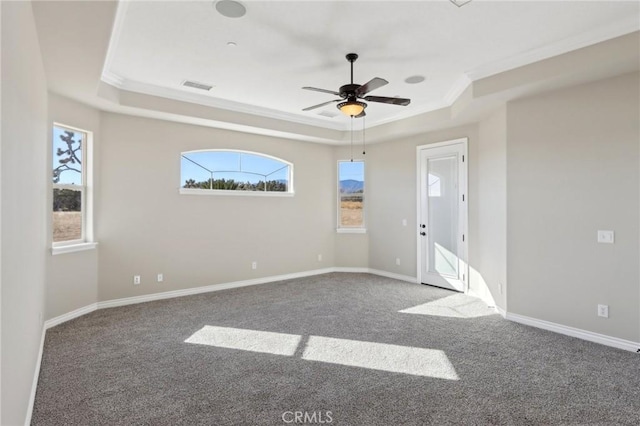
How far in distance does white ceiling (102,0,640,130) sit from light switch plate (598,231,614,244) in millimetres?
1841

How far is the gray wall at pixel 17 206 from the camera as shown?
1524 millimetres

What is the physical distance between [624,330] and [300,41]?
4.23 m

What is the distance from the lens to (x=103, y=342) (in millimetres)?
3404

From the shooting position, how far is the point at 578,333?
11.6 feet

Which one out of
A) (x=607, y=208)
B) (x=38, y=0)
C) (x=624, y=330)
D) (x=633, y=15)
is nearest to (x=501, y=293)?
(x=624, y=330)

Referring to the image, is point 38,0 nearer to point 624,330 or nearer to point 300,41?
point 300,41

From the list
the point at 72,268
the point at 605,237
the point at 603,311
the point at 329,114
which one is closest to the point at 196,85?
the point at 329,114

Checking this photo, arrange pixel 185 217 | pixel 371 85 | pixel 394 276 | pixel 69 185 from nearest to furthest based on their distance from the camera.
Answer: pixel 371 85, pixel 69 185, pixel 185 217, pixel 394 276

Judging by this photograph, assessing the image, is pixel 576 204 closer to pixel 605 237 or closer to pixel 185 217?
pixel 605 237

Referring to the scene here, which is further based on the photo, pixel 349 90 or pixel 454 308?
pixel 454 308

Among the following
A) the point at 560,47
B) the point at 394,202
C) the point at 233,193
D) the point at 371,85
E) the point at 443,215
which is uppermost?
the point at 560,47

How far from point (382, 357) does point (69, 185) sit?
4.24 metres

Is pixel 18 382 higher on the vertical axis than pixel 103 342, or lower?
higher

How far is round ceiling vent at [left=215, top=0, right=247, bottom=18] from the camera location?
2.65m
